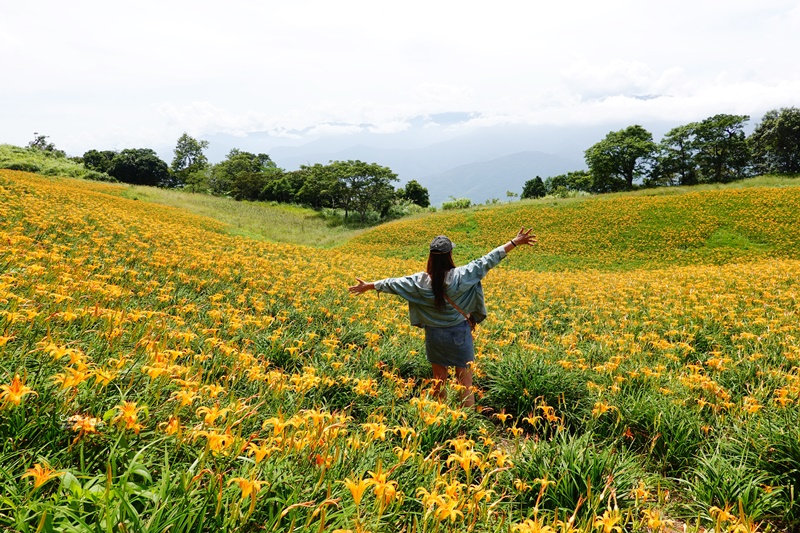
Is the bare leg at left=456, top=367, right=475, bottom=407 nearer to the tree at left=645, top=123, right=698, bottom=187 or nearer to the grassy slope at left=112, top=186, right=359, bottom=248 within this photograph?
the grassy slope at left=112, top=186, right=359, bottom=248

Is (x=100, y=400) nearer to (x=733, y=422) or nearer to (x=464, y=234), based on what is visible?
(x=733, y=422)

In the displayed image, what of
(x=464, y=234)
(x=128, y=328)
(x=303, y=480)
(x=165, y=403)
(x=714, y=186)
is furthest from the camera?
(x=714, y=186)

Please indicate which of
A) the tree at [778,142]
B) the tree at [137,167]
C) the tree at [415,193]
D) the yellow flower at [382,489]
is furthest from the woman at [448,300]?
the tree at [137,167]

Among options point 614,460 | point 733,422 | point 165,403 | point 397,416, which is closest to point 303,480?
point 165,403

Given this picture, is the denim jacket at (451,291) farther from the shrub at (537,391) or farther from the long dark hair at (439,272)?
the shrub at (537,391)

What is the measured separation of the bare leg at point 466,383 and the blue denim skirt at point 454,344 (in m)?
0.06

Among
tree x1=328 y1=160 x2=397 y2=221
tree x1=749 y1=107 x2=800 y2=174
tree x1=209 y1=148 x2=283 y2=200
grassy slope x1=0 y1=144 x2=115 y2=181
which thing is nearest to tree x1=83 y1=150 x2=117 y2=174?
grassy slope x1=0 y1=144 x2=115 y2=181

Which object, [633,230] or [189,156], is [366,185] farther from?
[189,156]

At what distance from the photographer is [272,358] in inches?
158

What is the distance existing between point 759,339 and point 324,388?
221 inches

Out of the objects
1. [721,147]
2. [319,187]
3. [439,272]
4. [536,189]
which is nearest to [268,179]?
[319,187]

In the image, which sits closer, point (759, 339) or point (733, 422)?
point (733, 422)

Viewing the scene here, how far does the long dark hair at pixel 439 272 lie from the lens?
354 cm

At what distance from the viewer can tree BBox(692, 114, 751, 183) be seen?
39.8 meters
